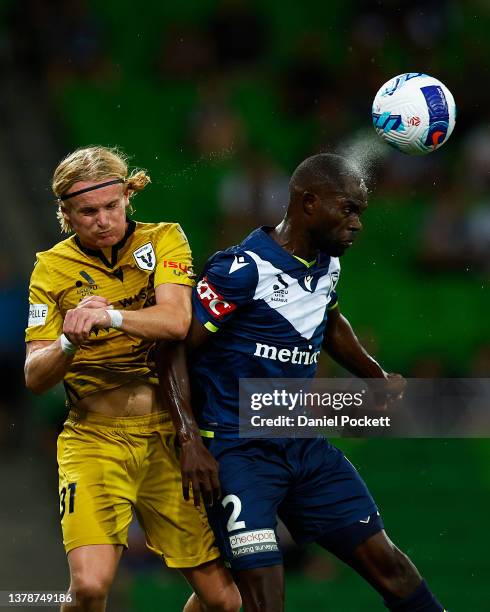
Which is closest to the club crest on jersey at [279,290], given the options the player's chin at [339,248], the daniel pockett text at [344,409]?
the player's chin at [339,248]

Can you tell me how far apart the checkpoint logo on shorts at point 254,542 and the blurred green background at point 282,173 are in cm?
313

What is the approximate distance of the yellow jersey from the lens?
4.85 m

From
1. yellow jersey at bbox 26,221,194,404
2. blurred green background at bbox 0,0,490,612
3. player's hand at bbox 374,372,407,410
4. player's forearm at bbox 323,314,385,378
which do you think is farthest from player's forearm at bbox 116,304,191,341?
blurred green background at bbox 0,0,490,612

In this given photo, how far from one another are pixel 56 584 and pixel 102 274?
3.82 metres

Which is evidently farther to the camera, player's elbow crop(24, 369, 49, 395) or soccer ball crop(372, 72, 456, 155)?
soccer ball crop(372, 72, 456, 155)

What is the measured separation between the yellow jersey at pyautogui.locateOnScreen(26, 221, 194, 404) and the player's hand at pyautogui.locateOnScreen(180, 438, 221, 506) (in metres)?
0.53

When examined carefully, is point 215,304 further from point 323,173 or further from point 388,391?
point 388,391

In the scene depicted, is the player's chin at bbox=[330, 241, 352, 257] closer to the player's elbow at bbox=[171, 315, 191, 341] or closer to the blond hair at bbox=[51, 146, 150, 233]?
the player's elbow at bbox=[171, 315, 191, 341]

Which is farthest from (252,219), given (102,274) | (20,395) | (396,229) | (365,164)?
(102,274)

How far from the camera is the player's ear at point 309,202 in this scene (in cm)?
468

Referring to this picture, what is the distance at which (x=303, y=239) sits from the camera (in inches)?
188

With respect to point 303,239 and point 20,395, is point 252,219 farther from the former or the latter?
point 303,239

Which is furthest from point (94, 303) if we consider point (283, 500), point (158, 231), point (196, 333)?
point (283, 500)

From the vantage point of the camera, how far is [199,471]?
4.53 meters
